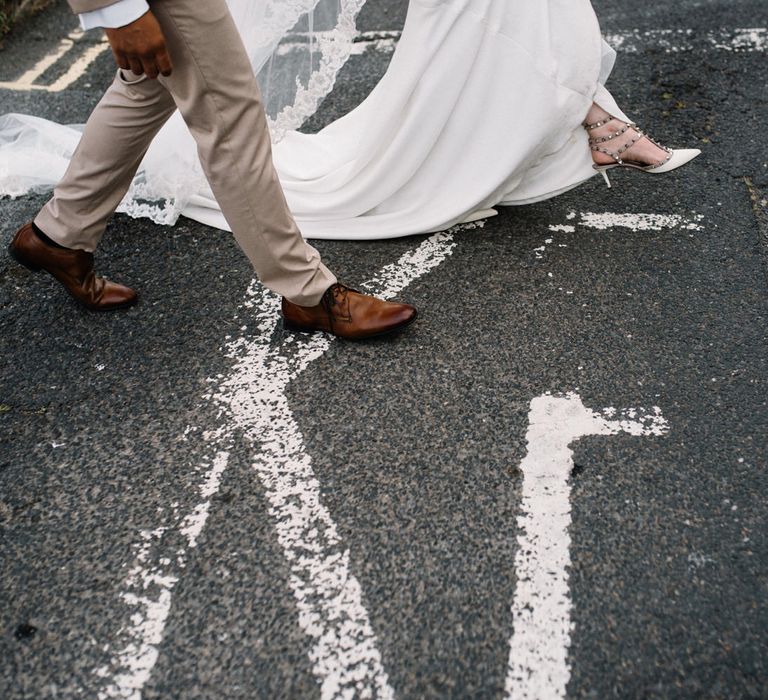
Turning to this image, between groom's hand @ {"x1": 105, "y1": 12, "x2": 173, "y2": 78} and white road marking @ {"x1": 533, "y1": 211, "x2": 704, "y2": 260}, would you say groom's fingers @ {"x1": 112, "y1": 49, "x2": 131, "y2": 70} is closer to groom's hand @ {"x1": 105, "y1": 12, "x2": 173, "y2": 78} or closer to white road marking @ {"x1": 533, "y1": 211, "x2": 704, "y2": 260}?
groom's hand @ {"x1": 105, "y1": 12, "x2": 173, "y2": 78}

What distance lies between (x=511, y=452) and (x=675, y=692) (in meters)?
0.69

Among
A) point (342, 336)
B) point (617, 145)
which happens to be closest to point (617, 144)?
point (617, 145)

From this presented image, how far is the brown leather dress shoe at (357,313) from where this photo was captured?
238 centimetres

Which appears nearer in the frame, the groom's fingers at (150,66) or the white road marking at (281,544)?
the white road marking at (281,544)

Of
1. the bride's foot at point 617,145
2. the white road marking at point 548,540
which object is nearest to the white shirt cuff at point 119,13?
the white road marking at point 548,540

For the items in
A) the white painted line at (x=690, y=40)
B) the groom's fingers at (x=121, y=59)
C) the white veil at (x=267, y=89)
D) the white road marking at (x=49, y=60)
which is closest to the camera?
the groom's fingers at (x=121, y=59)

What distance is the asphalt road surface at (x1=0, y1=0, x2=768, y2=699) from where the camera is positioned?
1625mm

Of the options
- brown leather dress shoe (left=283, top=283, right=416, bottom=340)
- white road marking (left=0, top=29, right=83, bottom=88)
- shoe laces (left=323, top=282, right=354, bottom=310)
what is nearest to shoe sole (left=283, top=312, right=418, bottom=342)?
brown leather dress shoe (left=283, top=283, right=416, bottom=340)

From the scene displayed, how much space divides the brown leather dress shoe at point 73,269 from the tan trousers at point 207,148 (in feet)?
0.14

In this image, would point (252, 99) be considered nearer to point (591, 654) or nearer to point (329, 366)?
point (329, 366)

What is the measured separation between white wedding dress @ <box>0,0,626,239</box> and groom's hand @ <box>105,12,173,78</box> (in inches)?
35.9

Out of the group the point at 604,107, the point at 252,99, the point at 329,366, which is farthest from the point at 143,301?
the point at 604,107

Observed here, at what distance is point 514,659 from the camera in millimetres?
1600

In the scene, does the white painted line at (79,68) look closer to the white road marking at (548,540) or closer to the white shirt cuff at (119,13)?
the white shirt cuff at (119,13)
